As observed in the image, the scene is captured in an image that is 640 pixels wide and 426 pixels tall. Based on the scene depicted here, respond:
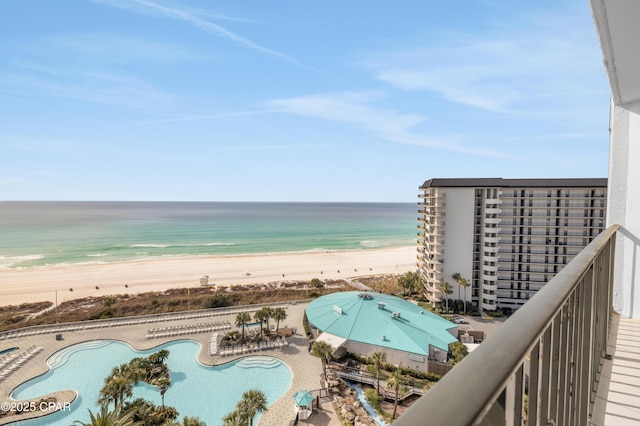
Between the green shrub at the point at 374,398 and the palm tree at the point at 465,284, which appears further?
the palm tree at the point at 465,284

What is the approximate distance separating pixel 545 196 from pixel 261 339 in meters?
31.2

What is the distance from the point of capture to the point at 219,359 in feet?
73.8

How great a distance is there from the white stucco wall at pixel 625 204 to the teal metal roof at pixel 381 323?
18.5 m

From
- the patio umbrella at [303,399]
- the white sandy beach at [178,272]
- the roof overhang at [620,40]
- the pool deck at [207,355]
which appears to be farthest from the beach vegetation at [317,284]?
the roof overhang at [620,40]

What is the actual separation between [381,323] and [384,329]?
817 millimetres

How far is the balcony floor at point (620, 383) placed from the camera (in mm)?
2857

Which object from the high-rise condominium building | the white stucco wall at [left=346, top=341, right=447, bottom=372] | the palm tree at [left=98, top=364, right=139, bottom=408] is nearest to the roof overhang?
the palm tree at [left=98, top=364, right=139, bottom=408]

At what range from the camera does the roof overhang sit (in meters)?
2.80

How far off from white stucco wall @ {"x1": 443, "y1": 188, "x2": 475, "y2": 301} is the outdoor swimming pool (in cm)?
2147

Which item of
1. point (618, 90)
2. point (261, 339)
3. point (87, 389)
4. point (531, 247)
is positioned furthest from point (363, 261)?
point (618, 90)

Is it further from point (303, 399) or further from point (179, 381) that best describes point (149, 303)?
point (303, 399)

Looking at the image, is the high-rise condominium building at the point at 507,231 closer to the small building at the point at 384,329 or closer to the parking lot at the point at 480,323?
the parking lot at the point at 480,323

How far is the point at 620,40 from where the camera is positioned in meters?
3.26

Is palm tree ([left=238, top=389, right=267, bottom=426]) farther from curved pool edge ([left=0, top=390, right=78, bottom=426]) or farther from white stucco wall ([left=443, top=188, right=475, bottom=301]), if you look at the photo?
white stucco wall ([left=443, top=188, right=475, bottom=301])
